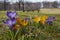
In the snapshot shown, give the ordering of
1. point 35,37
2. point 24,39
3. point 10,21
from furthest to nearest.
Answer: point 35,37 < point 24,39 < point 10,21

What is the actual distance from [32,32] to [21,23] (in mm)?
315

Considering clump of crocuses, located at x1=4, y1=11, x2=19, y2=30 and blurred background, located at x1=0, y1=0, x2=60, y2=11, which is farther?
blurred background, located at x1=0, y1=0, x2=60, y2=11

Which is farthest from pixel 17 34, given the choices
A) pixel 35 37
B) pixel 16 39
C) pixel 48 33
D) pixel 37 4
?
pixel 37 4

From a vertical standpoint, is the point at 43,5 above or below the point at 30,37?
below

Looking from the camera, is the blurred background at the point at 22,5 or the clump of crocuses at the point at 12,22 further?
the blurred background at the point at 22,5

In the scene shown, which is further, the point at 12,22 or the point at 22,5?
the point at 22,5

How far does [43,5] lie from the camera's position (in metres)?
20.3

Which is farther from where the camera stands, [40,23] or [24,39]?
[40,23]

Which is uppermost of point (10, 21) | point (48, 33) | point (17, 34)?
point (10, 21)

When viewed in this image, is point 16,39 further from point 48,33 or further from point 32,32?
point 48,33

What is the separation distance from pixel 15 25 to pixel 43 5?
18776 millimetres

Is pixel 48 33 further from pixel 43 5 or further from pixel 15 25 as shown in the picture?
pixel 43 5

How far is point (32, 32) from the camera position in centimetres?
195

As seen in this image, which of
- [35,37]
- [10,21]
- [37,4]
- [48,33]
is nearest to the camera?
[10,21]
